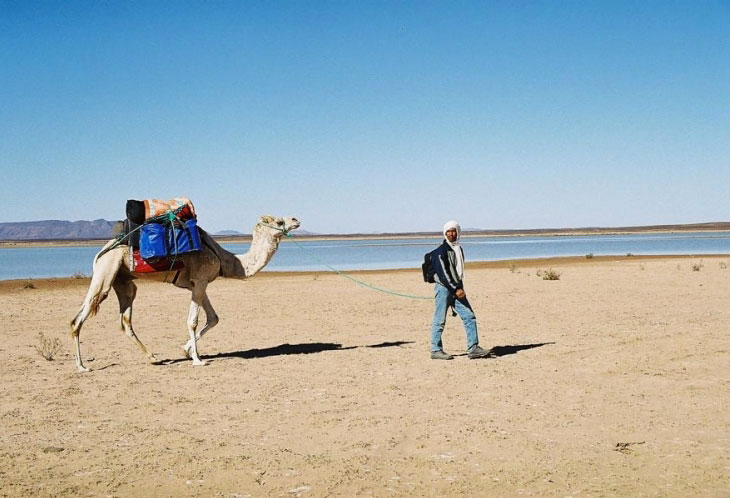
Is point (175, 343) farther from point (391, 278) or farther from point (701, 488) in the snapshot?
point (391, 278)

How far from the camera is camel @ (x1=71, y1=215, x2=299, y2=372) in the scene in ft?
33.7

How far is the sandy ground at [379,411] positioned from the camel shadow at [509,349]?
0.31ft

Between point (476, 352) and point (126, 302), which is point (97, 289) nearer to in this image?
point (126, 302)

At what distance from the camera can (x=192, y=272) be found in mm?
10914

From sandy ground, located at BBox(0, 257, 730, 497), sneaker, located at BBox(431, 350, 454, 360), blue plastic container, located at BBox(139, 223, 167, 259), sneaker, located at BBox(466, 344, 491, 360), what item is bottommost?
sandy ground, located at BBox(0, 257, 730, 497)

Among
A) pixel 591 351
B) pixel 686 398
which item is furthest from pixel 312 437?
pixel 591 351

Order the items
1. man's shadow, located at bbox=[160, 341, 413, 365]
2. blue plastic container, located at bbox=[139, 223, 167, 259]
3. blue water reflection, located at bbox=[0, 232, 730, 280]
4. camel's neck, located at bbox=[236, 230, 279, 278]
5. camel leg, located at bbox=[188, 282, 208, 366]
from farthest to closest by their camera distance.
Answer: blue water reflection, located at bbox=[0, 232, 730, 280], man's shadow, located at bbox=[160, 341, 413, 365], camel's neck, located at bbox=[236, 230, 279, 278], camel leg, located at bbox=[188, 282, 208, 366], blue plastic container, located at bbox=[139, 223, 167, 259]

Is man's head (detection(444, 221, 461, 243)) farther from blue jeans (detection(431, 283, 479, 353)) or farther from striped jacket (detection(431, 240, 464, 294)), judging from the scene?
blue jeans (detection(431, 283, 479, 353))

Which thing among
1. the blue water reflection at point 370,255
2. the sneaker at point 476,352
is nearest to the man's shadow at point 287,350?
the sneaker at point 476,352

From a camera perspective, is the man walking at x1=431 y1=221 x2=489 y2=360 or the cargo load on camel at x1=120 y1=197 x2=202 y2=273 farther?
the man walking at x1=431 y1=221 x2=489 y2=360

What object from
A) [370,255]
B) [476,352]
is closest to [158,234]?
[476,352]

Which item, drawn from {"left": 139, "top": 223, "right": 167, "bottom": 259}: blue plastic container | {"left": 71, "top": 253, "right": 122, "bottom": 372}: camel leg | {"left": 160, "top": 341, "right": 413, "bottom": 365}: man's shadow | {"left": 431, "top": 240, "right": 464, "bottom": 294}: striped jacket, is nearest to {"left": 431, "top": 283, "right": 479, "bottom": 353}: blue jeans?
{"left": 431, "top": 240, "right": 464, "bottom": 294}: striped jacket

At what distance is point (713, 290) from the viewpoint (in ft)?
65.6

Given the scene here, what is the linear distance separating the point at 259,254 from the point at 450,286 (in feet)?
10.5
